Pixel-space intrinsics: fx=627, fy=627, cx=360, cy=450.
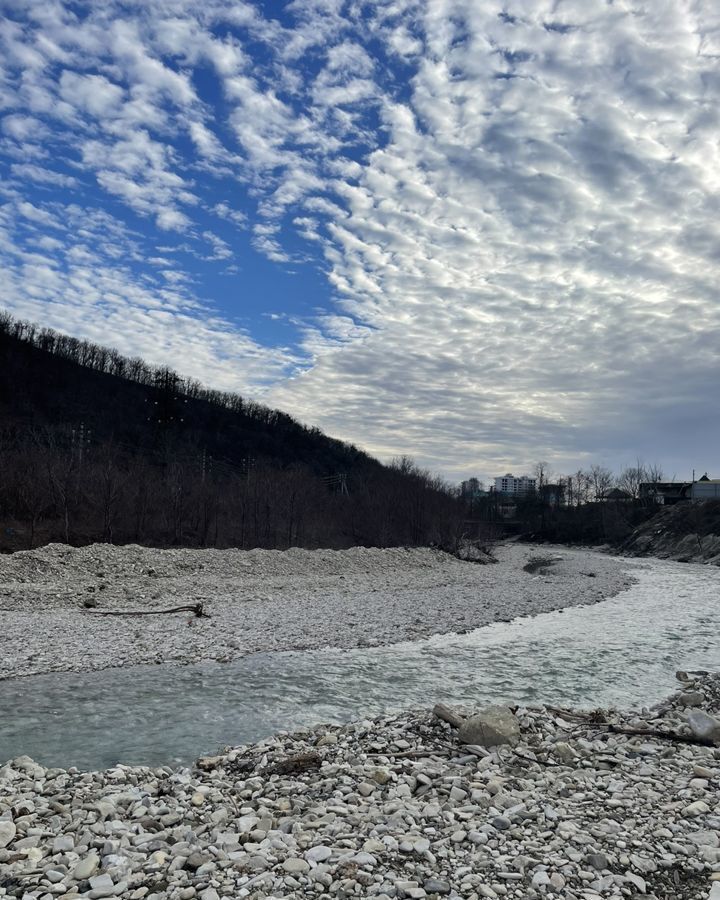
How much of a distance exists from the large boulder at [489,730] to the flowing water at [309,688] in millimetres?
2621

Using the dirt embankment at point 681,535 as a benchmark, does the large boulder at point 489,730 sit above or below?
below

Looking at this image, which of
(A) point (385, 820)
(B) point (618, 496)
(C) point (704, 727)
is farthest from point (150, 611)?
(B) point (618, 496)

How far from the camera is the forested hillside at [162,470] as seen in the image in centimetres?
4647

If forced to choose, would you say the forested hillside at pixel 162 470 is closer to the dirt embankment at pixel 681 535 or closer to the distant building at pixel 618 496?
the dirt embankment at pixel 681 535

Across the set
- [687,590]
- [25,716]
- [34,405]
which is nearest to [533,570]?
[687,590]

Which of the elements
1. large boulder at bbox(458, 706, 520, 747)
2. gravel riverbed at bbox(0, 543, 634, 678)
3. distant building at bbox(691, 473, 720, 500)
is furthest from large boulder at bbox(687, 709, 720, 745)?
distant building at bbox(691, 473, 720, 500)

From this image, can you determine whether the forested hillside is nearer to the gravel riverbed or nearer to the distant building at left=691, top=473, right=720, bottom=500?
the gravel riverbed

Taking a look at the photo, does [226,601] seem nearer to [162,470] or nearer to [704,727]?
[704,727]

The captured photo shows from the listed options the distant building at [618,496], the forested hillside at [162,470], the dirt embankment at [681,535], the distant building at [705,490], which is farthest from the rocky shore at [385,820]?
the distant building at [618,496]

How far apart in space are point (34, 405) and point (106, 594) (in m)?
84.0

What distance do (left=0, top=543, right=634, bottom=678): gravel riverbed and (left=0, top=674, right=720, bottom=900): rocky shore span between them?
28.1ft

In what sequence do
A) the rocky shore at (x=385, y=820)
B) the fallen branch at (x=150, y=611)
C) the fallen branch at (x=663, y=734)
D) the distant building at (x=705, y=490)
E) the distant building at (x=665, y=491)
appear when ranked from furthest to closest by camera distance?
1. the distant building at (x=665, y=491)
2. the distant building at (x=705, y=490)
3. the fallen branch at (x=150, y=611)
4. the fallen branch at (x=663, y=734)
5. the rocky shore at (x=385, y=820)

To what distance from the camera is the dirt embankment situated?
75000 millimetres

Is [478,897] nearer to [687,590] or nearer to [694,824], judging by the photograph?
[694,824]
